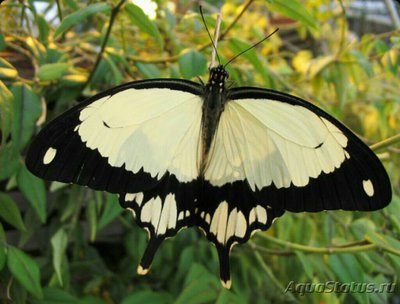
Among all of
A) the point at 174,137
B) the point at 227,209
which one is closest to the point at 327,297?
the point at 227,209

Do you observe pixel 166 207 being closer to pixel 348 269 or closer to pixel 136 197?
pixel 136 197

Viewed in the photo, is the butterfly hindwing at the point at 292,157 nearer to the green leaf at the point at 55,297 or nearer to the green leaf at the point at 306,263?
the green leaf at the point at 306,263

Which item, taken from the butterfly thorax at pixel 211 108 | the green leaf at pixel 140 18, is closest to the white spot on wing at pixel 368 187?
the butterfly thorax at pixel 211 108

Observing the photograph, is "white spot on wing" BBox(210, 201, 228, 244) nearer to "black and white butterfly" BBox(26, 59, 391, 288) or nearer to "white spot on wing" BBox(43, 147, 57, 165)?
"black and white butterfly" BBox(26, 59, 391, 288)

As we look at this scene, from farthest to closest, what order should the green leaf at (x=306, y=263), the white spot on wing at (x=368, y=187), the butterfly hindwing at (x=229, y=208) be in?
the green leaf at (x=306, y=263) < the butterfly hindwing at (x=229, y=208) < the white spot on wing at (x=368, y=187)

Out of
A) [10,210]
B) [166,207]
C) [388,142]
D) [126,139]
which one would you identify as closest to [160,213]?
[166,207]

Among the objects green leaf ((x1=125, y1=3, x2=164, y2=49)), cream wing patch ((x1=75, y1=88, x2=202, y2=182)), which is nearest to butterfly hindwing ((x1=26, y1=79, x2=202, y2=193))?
cream wing patch ((x1=75, y1=88, x2=202, y2=182))
